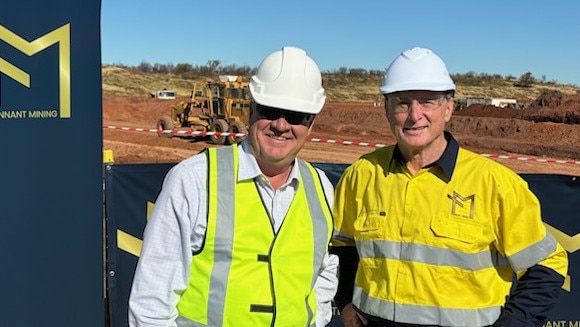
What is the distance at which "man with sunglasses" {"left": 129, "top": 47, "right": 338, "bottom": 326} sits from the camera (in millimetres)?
2250

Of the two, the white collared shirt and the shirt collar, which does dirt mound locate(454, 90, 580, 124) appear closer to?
the shirt collar

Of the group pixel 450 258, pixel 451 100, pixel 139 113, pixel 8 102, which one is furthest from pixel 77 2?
pixel 139 113

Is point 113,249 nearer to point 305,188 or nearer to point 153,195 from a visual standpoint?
point 153,195

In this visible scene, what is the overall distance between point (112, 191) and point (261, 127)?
2.27m

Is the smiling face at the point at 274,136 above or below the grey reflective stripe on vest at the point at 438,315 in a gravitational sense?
above

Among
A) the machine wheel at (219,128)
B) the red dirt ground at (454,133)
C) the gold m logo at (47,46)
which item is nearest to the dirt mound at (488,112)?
the red dirt ground at (454,133)

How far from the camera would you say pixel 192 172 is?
2.29 meters

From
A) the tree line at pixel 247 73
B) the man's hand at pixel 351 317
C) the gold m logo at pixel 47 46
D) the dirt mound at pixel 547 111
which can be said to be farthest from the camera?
the tree line at pixel 247 73

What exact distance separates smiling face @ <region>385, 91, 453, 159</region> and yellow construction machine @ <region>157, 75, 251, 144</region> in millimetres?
18364

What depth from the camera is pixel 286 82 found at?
2.40 meters

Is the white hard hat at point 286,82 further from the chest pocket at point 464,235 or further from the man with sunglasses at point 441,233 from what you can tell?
the chest pocket at point 464,235

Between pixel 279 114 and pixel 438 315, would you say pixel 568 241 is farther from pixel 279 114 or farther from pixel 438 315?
pixel 279 114

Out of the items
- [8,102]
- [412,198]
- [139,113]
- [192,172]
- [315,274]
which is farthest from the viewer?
[139,113]

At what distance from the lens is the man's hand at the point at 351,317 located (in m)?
2.94
